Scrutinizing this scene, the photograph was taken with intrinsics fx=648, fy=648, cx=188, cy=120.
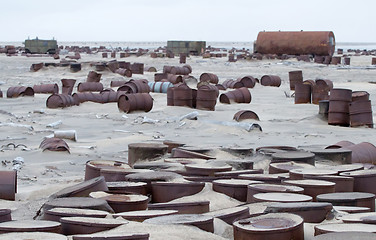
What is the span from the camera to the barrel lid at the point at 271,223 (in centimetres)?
353

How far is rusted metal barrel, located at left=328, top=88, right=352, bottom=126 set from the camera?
10.1 meters

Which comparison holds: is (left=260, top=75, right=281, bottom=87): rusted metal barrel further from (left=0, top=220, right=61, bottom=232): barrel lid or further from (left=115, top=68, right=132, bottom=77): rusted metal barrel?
(left=0, top=220, right=61, bottom=232): barrel lid

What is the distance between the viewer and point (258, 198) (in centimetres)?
444

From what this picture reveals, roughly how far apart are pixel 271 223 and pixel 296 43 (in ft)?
109

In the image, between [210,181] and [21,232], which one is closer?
[21,232]

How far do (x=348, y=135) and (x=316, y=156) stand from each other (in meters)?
3.08

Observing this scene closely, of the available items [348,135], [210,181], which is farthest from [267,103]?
[210,181]

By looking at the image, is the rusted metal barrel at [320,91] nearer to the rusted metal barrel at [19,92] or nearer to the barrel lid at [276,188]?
the rusted metal barrel at [19,92]

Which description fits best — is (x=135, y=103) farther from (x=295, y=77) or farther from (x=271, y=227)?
(x=271, y=227)

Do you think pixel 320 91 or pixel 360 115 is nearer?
pixel 360 115

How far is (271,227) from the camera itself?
360cm

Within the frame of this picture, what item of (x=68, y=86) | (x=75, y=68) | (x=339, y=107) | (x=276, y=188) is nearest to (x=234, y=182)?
(x=276, y=188)

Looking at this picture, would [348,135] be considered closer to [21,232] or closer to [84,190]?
[84,190]

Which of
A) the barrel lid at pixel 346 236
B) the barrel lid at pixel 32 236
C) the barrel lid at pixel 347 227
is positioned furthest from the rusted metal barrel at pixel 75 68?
the barrel lid at pixel 346 236
